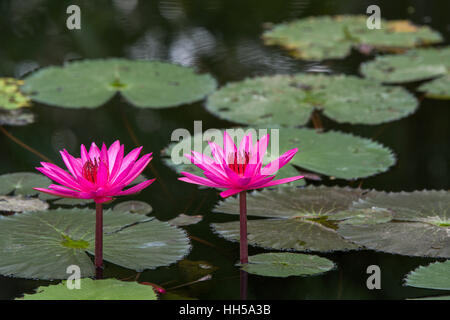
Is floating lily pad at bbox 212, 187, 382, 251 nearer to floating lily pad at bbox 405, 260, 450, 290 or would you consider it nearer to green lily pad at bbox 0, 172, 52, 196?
floating lily pad at bbox 405, 260, 450, 290

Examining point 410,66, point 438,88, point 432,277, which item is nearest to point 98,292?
point 432,277

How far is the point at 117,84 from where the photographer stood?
361 centimetres

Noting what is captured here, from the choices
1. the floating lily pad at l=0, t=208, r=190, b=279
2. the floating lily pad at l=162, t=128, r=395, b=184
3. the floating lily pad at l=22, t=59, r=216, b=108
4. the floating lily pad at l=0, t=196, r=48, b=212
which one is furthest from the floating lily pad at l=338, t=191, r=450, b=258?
the floating lily pad at l=22, t=59, r=216, b=108

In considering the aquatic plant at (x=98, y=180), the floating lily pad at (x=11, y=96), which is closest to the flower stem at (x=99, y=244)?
the aquatic plant at (x=98, y=180)

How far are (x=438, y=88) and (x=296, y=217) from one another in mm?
1774

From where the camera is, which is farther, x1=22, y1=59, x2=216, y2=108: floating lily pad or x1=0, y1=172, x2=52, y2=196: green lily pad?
x1=22, y1=59, x2=216, y2=108: floating lily pad

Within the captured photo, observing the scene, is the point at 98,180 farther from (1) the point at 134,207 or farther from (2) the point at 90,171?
(1) the point at 134,207

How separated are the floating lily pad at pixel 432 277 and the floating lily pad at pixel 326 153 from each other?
745 mm

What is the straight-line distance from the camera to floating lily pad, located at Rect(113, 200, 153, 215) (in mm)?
2330

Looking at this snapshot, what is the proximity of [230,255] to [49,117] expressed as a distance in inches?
65.4

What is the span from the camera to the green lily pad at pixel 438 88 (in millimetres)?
3549

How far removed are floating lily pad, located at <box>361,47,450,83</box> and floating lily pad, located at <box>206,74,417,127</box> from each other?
174 mm

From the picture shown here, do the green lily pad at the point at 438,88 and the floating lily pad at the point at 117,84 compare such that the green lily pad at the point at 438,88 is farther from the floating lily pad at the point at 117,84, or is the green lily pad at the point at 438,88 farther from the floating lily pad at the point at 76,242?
the floating lily pad at the point at 76,242

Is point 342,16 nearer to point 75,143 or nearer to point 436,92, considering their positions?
point 436,92
